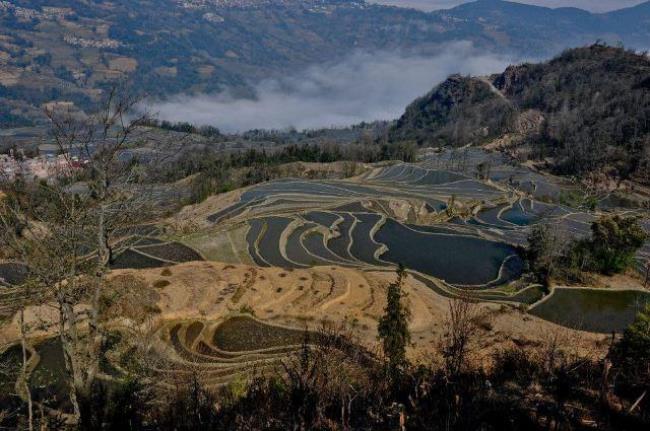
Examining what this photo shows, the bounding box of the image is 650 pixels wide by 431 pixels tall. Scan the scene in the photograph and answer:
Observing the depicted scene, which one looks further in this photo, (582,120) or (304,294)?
(582,120)

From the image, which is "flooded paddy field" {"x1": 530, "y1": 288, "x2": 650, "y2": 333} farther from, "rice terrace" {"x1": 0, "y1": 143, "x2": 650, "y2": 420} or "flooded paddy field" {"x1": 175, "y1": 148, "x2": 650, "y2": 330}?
"flooded paddy field" {"x1": 175, "y1": 148, "x2": 650, "y2": 330}

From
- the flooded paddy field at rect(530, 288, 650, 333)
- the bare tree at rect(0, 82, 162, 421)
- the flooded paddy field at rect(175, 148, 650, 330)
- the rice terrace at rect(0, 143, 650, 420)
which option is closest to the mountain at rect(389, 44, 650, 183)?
the flooded paddy field at rect(175, 148, 650, 330)

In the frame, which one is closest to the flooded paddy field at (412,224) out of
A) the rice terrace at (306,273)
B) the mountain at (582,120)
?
the rice terrace at (306,273)

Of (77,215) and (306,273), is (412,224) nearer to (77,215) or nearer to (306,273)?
(306,273)

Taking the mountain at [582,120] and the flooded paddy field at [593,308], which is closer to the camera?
the flooded paddy field at [593,308]

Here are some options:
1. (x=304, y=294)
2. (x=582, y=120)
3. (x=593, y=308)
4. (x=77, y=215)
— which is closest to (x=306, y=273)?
(x=304, y=294)

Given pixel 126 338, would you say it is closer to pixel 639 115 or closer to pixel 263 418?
pixel 263 418

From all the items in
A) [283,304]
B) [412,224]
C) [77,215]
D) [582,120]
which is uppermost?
[582,120]

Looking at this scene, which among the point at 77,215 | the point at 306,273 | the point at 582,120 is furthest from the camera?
the point at 582,120

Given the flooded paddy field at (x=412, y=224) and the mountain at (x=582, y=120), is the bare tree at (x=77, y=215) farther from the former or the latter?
the mountain at (x=582, y=120)
